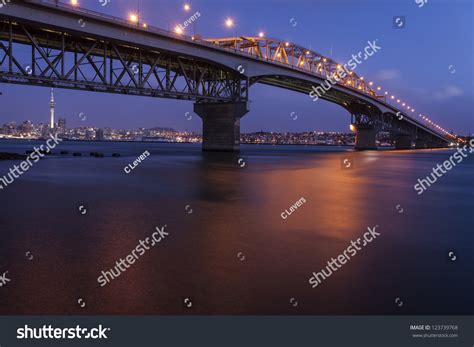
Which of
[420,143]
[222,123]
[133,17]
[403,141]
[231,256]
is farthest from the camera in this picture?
[420,143]

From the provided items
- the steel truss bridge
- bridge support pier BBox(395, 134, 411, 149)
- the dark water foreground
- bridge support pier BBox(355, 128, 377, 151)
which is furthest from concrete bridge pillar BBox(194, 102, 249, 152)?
bridge support pier BBox(395, 134, 411, 149)

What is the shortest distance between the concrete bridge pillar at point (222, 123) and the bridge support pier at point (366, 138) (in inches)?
2437

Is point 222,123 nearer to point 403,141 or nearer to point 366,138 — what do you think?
point 366,138

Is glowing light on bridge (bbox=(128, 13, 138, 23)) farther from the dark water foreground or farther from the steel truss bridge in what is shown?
the dark water foreground

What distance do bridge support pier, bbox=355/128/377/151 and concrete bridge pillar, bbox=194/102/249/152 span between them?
61.9 m

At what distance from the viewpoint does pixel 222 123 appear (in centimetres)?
6556

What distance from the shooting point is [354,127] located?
→ 11700 cm

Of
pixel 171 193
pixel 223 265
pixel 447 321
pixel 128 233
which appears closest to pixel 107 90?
pixel 171 193

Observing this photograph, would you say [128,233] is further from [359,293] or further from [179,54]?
[179,54]

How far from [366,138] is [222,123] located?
216ft

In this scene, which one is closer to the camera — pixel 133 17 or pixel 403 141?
pixel 133 17

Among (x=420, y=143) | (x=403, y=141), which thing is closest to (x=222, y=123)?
(x=403, y=141)

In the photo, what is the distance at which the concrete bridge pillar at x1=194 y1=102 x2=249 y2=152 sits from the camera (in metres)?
64.2

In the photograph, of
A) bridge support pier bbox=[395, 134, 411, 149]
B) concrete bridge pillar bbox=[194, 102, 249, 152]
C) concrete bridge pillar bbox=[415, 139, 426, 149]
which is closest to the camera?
concrete bridge pillar bbox=[194, 102, 249, 152]
